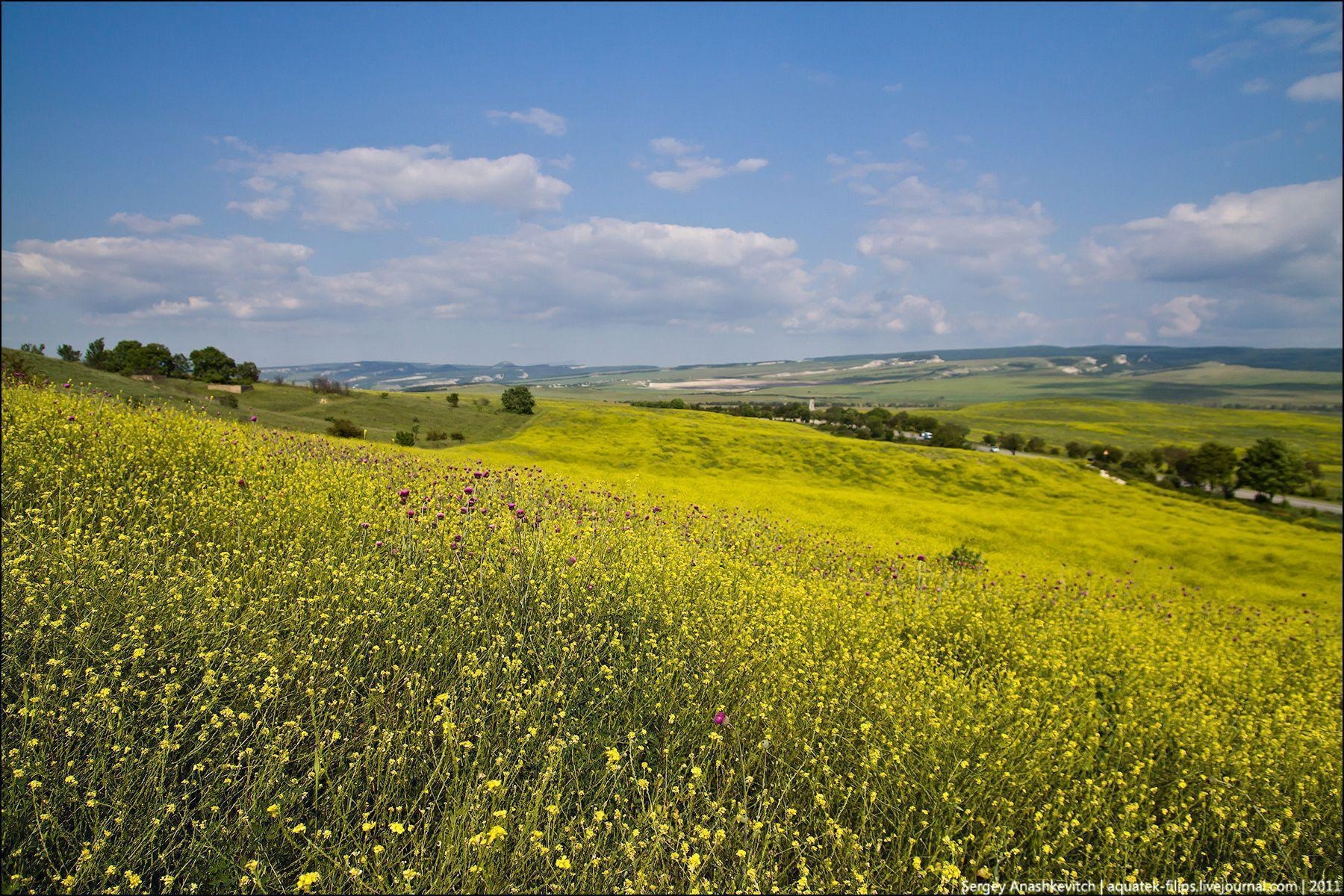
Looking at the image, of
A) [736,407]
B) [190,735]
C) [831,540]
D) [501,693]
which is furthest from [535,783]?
[736,407]

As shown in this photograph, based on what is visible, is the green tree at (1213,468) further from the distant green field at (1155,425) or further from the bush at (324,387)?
the bush at (324,387)

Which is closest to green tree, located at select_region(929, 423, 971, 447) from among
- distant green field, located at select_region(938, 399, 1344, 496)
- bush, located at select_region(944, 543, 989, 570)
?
distant green field, located at select_region(938, 399, 1344, 496)

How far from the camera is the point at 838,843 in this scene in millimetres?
3766

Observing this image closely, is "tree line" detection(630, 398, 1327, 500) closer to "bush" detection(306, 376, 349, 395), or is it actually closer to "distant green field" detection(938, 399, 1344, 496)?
"distant green field" detection(938, 399, 1344, 496)

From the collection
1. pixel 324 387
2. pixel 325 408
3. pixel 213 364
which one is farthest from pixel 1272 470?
pixel 213 364

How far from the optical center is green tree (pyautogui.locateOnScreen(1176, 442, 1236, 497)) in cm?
6569

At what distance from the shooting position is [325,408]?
37500mm

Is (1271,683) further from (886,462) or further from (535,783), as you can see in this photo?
(886,462)

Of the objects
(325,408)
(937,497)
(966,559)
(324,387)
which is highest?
(324,387)

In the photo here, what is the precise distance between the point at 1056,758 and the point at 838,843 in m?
3.68

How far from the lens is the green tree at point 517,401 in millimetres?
51969

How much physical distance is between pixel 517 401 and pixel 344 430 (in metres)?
24.7

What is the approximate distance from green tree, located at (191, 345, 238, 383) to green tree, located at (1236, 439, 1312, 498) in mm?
96234

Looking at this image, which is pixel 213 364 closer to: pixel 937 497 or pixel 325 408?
pixel 325 408
